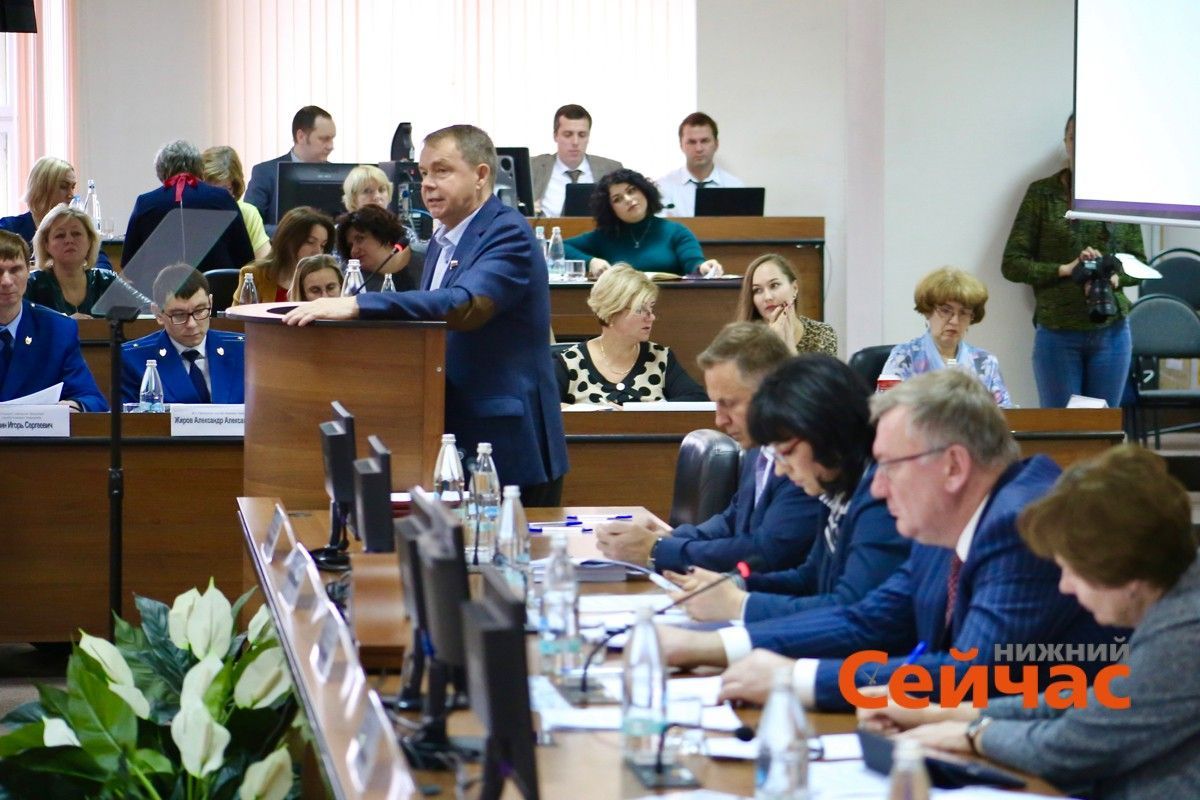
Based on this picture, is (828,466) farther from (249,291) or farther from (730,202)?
(730,202)

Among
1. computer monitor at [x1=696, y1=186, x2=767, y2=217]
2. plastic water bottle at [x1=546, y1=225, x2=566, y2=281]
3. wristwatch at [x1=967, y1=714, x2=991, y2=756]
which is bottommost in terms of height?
wristwatch at [x1=967, y1=714, x2=991, y2=756]

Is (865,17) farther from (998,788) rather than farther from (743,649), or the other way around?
(998,788)

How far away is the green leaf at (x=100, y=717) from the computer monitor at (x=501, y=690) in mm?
1454

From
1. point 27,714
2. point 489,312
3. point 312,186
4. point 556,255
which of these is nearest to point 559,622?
point 27,714

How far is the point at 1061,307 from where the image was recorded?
6277 mm

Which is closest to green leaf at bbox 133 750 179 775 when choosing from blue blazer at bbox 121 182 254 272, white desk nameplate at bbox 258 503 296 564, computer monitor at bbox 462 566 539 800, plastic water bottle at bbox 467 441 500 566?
white desk nameplate at bbox 258 503 296 564

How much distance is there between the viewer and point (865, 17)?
6809mm

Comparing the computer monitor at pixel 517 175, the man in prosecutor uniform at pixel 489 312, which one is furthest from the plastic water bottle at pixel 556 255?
the man in prosecutor uniform at pixel 489 312

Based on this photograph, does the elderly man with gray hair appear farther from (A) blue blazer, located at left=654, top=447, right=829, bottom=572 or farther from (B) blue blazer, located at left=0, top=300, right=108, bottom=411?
(A) blue blazer, located at left=654, top=447, right=829, bottom=572

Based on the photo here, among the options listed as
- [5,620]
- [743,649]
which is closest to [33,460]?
[5,620]

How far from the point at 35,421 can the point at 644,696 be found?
11.3 ft

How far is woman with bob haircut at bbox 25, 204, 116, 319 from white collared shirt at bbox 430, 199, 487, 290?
2.82 metres

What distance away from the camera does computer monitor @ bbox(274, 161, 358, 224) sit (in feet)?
25.9

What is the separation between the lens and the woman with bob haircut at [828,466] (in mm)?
2639
